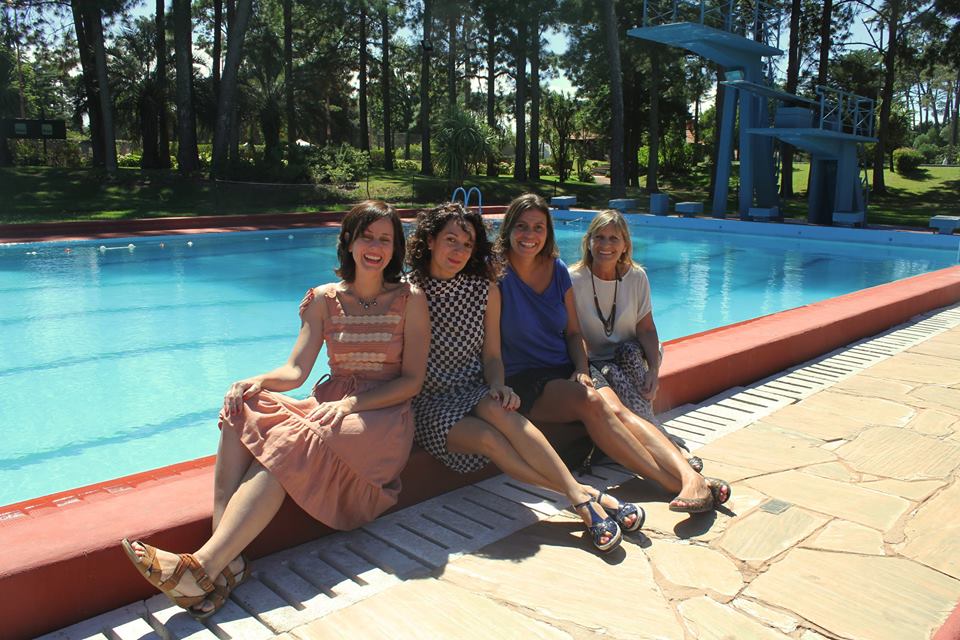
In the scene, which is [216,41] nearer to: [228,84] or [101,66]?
[101,66]

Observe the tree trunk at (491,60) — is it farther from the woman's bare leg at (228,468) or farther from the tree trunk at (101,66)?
the woman's bare leg at (228,468)

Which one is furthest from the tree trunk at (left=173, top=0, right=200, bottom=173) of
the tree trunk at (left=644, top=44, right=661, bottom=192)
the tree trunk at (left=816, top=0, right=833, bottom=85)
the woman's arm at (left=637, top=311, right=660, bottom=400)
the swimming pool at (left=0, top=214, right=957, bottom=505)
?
the woman's arm at (left=637, top=311, right=660, bottom=400)

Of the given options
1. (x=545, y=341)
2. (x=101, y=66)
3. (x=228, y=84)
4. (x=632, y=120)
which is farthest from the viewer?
(x=632, y=120)

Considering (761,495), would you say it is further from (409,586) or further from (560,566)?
(409,586)

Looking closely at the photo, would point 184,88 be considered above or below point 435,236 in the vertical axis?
above

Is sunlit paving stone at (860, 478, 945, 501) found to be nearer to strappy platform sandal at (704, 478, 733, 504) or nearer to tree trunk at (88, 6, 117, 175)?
strappy platform sandal at (704, 478, 733, 504)

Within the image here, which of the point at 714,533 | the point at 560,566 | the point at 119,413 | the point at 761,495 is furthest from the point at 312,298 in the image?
the point at 119,413

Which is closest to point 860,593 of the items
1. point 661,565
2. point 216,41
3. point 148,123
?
point 661,565

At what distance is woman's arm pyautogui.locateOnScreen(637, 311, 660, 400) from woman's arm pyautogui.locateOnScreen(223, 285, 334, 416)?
1.58 meters

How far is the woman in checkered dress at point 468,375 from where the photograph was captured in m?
2.92

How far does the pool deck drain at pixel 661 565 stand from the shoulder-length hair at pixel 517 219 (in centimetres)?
101

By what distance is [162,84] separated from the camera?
25.6 m

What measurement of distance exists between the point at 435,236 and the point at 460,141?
20560 millimetres

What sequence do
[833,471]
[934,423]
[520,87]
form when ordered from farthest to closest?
[520,87] < [934,423] < [833,471]
